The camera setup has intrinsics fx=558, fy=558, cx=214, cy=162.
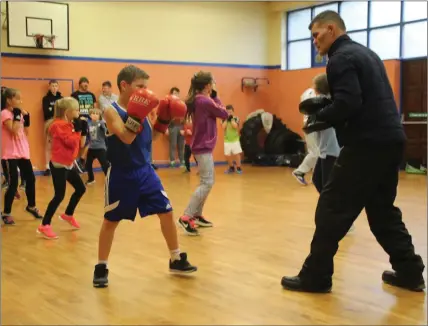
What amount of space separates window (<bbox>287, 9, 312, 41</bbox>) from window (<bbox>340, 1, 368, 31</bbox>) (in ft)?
3.21

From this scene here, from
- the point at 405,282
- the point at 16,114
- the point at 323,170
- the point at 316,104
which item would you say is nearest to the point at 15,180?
the point at 16,114

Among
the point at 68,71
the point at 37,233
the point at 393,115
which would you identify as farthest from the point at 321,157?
the point at 68,71

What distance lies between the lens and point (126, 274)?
143 inches

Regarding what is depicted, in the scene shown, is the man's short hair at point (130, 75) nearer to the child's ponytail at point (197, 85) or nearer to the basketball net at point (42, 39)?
the child's ponytail at point (197, 85)

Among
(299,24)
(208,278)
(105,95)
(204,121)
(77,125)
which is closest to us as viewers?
(208,278)

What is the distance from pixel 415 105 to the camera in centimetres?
1087

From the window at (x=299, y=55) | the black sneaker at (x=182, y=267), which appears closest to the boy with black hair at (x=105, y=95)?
the window at (x=299, y=55)

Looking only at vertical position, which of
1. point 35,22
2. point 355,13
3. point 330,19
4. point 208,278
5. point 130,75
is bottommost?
point 208,278

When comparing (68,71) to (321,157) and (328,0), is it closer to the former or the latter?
(328,0)

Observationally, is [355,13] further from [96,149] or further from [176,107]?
[176,107]

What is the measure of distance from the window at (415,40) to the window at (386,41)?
18 centimetres

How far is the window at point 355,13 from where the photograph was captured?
11.6 meters

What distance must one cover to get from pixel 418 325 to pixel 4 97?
431cm

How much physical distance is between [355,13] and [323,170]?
8.06 m
